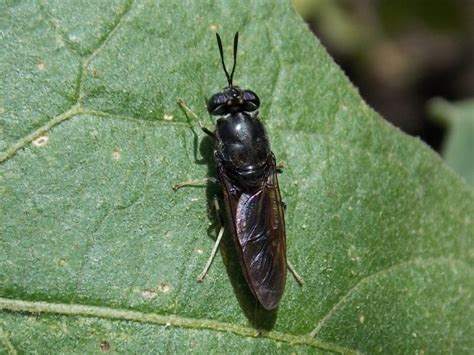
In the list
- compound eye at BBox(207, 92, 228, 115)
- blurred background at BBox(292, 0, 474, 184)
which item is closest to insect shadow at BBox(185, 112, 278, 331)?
compound eye at BBox(207, 92, 228, 115)

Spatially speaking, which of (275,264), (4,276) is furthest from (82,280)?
(275,264)

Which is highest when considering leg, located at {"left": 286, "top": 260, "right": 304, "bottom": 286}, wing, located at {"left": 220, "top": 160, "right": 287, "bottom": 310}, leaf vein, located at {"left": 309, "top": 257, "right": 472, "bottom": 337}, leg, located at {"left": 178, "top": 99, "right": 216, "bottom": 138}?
leg, located at {"left": 178, "top": 99, "right": 216, "bottom": 138}

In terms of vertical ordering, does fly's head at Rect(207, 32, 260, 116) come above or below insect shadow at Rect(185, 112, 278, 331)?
above

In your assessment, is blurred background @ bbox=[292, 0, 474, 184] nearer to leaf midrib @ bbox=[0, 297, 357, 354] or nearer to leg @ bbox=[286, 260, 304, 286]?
leg @ bbox=[286, 260, 304, 286]

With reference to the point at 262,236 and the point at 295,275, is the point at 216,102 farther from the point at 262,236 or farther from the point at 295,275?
the point at 295,275

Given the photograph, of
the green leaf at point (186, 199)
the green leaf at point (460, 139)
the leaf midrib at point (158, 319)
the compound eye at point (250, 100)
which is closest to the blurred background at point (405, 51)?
the green leaf at point (460, 139)

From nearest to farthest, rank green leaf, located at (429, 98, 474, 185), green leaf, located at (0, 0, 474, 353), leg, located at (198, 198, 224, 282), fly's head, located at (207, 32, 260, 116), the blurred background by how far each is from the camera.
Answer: green leaf, located at (0, 0, 474, 353) → leg, located at (198, 198, 224, 282) → fly's head, located at (207, 32, 260, 116) → green leaf, located at (429, 98, 474, 185) → the blurred background

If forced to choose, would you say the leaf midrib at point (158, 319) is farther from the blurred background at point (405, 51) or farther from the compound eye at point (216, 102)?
the blurred background at point (405, 51)

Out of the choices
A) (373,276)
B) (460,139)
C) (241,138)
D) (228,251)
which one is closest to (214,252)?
(228,251)
